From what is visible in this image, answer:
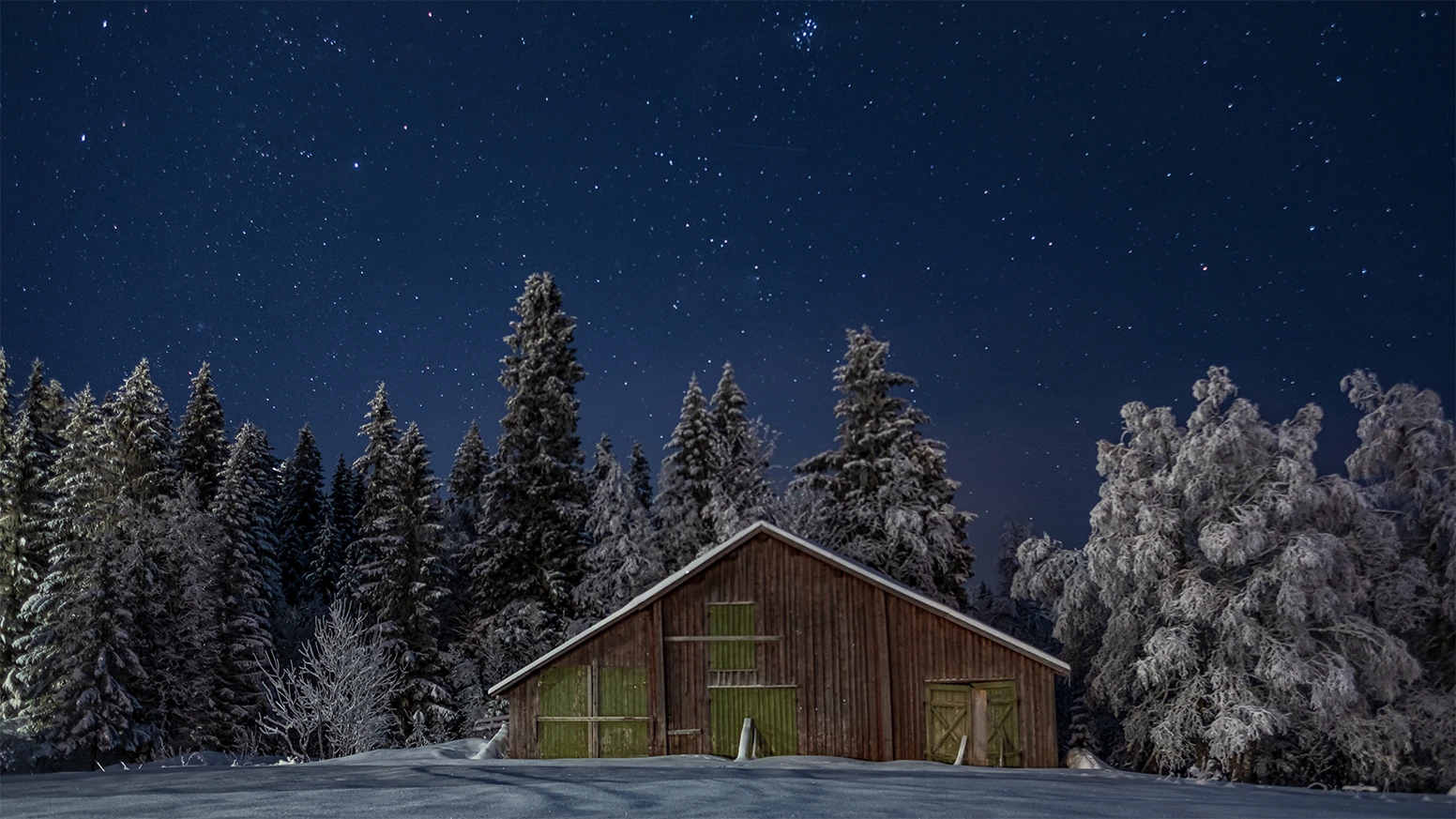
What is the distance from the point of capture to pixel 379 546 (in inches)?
1299

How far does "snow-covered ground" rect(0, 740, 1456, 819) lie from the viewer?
25.7 feet

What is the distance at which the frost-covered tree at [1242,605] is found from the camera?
68.2 feet

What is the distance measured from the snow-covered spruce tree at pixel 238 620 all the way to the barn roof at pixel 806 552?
14.9 meters

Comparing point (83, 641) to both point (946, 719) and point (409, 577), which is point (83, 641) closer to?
point (409, 577)

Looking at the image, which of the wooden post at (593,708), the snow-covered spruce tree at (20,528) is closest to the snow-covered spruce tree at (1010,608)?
the wooden post at (593,708)

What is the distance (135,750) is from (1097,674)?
28142 mm

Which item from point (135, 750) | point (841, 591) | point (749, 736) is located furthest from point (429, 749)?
point (135, 750)

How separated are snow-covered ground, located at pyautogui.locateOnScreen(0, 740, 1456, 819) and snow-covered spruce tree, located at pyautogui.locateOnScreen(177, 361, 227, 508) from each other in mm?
31796

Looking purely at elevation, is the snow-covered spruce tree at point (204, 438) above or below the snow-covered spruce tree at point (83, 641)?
above

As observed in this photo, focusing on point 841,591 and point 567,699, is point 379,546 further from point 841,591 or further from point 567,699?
point 841,591

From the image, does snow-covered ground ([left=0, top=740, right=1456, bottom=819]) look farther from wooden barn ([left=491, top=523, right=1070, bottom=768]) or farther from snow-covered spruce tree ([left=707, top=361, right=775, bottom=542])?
snow-covered spruce tree ([left=707, top=361, right=775, bottom=542])

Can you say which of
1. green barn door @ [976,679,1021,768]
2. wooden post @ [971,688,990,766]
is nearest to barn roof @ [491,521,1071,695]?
green barn door @ [976,679,1021,768]

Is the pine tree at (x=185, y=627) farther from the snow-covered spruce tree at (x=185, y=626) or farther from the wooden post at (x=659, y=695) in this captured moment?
the wooden post at (x=659, y=695)

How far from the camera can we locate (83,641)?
26.9 m
